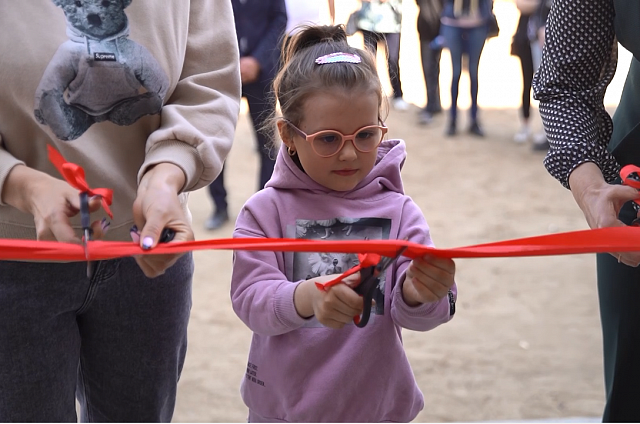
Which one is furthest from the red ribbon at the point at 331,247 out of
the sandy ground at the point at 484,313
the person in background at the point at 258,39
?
the person in background at the point at 258,39

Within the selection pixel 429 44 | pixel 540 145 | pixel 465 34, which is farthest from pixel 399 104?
pixel 540 145

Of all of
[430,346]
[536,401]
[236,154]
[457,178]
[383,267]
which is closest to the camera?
[383,267]

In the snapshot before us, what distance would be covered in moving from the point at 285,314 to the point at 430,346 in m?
2.75

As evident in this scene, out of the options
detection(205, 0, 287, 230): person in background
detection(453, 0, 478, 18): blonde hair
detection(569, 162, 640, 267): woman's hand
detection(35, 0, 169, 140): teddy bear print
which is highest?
detection(35, 0, 169, 140): teddy bear print

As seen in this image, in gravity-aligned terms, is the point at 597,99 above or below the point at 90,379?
above

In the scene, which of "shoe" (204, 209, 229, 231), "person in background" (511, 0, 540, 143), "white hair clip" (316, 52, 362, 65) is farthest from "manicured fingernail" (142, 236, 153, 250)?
"person in background" (511, 0, 540, 143)

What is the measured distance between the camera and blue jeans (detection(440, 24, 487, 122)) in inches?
331

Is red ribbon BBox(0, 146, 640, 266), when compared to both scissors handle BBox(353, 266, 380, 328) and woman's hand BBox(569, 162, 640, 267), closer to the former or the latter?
scissors handle BBox(353, 266, 380, 328)

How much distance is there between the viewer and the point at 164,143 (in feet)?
5.69

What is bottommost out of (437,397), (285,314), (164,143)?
(437,397)


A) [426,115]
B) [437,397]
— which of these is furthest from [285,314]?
[426,115]

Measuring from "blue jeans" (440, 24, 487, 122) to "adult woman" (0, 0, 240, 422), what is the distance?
683cm

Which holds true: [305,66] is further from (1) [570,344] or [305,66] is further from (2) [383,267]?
(1) [570,344]

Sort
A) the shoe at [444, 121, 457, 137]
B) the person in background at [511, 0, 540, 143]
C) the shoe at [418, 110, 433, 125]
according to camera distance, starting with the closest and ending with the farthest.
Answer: the person in background at [511, 0, 540, 143] → the shoe at [444, 121, 457, 137] → the shoe at [418, 110, 433, 125]
